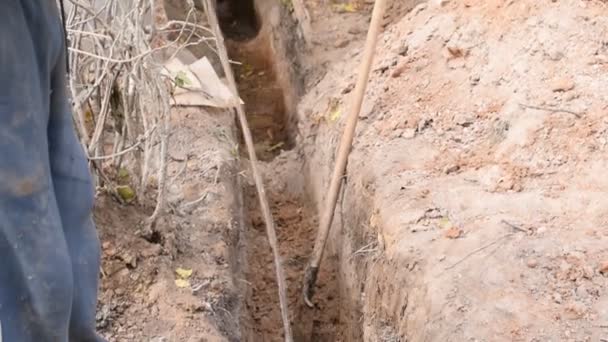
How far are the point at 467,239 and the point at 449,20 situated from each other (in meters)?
1.86

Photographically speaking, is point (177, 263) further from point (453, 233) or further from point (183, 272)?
point (453, 233)

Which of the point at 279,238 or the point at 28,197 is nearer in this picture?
the point at 28,197

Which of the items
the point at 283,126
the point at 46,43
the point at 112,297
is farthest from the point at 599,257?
the point at 283,126

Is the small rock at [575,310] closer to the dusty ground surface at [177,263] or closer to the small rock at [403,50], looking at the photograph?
the dusty ground surface at [177,263]

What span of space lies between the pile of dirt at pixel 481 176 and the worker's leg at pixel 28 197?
1.65 meters

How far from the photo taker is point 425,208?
11.5 ft

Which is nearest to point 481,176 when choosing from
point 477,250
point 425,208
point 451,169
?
point 451,169

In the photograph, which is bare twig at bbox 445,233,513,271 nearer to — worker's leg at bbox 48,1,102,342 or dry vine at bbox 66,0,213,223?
dry vine at bbox 66,0,213,223

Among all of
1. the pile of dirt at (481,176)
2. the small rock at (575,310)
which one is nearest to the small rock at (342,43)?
the pile of dirt at (481,176)

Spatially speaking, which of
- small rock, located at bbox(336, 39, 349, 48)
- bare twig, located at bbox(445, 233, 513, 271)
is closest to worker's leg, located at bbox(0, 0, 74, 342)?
bare twig, located at bbox(445, 233, 513, 271)

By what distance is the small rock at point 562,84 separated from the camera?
12.2 feet

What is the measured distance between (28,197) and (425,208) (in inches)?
89.2

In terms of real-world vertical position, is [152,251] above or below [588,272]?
above

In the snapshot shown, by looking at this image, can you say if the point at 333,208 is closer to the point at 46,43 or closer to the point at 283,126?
the point at 283,126
